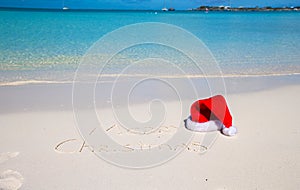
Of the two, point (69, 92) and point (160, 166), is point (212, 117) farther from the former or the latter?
point (69, 92)

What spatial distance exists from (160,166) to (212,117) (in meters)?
1.17

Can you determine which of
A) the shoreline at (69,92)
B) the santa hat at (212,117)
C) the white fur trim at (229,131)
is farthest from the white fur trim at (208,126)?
the shoreline at (69,92)

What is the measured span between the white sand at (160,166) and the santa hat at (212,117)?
15cm

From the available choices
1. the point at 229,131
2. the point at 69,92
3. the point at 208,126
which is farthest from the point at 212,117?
the point at 69,92

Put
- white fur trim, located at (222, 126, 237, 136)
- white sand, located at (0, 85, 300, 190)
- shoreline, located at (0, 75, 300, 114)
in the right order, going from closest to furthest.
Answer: white sand, located at (0, 85, 300, 190) < white fur trim, located at (222, 126, 237, 136) < shoreline, located at (0, 75, 300, 114)

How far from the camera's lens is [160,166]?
323 cm

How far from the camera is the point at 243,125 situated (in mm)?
4227

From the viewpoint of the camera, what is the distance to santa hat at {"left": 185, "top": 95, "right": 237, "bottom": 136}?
3941mm

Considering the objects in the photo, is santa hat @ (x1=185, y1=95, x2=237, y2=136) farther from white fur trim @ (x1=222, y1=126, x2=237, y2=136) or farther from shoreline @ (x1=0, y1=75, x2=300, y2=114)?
shoreline @ (x1=0, y1=75, x2=300, y2=114)

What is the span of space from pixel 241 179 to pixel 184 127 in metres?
1.29

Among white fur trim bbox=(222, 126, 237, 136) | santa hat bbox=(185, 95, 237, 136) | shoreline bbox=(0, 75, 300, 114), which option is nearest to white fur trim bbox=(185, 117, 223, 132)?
santa hat bbox=(185, 95, 237, 136)

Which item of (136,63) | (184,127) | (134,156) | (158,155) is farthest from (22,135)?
(136,63)

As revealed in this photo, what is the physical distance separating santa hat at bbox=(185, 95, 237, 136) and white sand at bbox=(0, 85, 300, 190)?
0.15 m

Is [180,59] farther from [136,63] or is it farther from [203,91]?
[203,91]
